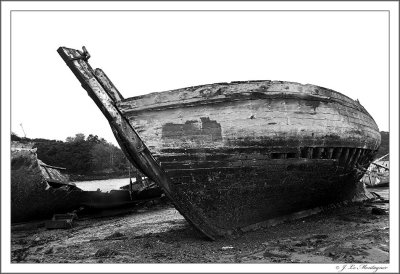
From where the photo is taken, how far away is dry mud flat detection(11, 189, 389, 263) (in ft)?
15.1

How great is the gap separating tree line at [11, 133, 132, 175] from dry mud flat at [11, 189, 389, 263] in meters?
11.8

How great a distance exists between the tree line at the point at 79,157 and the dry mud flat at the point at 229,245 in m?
11.8

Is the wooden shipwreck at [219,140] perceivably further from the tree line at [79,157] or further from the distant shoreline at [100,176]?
the distant shoreline at [100,176]

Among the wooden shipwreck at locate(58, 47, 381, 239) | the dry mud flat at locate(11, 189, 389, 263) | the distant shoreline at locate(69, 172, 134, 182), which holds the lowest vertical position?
the distant shoreline at locate(69, 172, 134, 182)

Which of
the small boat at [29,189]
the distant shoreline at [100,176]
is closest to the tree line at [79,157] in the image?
the distant shoreline at [100,176]

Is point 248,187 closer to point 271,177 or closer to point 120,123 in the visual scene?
point 271,177

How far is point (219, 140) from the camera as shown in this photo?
18.1ft

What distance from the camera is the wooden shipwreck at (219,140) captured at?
17.9ft

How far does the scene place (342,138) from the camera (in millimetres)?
7008

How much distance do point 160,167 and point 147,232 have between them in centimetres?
236

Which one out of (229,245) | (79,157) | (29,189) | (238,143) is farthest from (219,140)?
(79,157)

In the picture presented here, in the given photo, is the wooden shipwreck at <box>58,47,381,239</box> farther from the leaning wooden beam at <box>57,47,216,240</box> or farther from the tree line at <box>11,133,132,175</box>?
the tree line at <box>11,133,132,175</box>

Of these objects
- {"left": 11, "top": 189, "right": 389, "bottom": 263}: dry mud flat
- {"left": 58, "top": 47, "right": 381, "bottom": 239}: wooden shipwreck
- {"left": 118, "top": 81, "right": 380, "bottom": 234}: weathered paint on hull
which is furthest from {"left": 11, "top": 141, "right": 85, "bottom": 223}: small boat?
{"left": 118, "top": 81, "right": 380, "bottom": 234}: weathered paint on hull

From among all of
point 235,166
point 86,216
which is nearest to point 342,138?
point 235,166
